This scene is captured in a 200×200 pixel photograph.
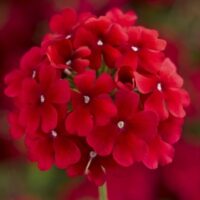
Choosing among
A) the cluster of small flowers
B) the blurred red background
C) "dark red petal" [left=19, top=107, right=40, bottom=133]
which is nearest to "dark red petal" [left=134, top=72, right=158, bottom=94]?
the cluster of small flowers

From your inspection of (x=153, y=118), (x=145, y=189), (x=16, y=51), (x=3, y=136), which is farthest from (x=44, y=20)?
(x=153, y=118)

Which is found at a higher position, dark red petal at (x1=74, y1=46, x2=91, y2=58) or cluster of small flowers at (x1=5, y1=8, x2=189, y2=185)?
dark red petal at (x1=74, y1=46, x2=91, y2=58)

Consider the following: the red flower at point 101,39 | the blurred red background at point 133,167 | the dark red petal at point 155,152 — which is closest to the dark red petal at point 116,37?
the red flower at point 101,39

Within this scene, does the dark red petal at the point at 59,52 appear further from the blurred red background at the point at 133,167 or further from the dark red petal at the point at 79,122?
the blurred red background at the point at 133,167

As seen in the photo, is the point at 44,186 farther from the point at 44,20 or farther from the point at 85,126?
the point at 85,126

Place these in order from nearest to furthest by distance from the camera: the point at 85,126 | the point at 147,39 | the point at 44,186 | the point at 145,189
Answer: the point at 85,126, the point at 147,39, the point at 145,189, the point at 44,186

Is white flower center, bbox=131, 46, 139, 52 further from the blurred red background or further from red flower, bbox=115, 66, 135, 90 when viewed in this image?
the blurred red background
